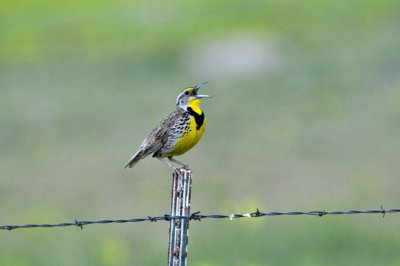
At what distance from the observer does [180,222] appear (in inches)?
190

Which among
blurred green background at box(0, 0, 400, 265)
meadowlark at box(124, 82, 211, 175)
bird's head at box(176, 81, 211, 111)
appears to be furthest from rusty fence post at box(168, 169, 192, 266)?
blurred green background at box(0, 0, 400, 265)

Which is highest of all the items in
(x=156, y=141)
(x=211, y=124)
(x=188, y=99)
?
(x=211, y=124)

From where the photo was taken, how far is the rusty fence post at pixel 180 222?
15.8 feet

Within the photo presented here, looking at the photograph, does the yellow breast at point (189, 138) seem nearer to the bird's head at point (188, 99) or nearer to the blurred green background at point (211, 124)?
the bird's head at point (188, 99)

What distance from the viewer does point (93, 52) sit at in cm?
2358

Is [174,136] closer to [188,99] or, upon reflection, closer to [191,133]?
[191,133]

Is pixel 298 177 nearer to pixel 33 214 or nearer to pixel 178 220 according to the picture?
pixel 33 214

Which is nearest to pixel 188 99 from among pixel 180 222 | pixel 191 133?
pixel 191 133

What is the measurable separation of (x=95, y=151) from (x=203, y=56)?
6.93 meters

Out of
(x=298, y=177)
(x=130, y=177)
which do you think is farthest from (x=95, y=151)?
(x=298, y=177)

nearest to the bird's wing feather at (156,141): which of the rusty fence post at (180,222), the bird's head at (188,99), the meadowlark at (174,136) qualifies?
the meadowlark at (174,136)

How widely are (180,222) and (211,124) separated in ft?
37.5

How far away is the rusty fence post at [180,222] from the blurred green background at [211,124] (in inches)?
120

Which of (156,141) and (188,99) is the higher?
(188,99)
